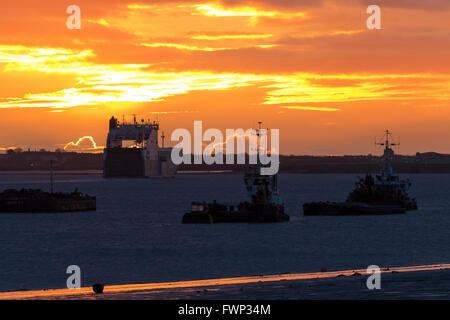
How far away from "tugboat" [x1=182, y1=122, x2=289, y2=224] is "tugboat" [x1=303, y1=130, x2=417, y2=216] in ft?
73.4

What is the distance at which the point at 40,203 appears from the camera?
118 metres

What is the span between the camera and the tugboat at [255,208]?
85.8 meters

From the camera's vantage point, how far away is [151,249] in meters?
65.7

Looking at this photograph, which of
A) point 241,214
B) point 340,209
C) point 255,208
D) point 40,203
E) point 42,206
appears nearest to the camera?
point 255,208

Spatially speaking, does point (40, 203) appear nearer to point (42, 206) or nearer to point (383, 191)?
point (42, 206)

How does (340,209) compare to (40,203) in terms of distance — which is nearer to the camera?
(340,209)

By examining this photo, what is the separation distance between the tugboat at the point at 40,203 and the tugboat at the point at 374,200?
38341mm

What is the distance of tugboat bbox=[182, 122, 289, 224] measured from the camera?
85.8m

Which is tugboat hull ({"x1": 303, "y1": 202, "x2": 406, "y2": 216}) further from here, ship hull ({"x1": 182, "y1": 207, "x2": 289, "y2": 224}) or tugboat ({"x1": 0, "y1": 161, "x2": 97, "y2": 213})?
Answer: tugboat ({"x1": 0, "y1": 161, "x2": 97, "y2": 213})

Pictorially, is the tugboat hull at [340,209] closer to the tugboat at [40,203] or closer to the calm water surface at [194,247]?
the calm water surface at [194,247]

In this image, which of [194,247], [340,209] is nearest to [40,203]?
[340,209]

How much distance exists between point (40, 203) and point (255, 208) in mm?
44326
